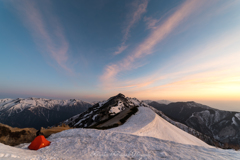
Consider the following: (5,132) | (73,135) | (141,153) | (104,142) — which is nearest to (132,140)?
(141,153)

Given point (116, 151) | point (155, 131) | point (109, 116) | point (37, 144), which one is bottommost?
point (109, 116)

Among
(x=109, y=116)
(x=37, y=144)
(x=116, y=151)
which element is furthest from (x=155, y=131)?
(x=109, y=116)

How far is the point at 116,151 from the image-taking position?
28.0ft

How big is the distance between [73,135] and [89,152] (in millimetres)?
5169

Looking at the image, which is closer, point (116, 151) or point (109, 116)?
point (116, 151)

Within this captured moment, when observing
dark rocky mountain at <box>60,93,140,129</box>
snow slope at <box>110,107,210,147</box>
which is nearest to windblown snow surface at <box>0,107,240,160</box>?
snow slope at <box>110,107,210,147</box>

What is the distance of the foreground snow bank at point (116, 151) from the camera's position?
7.62 meters

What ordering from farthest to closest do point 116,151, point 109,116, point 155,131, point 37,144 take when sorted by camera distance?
point 109,116 < point 155,131 < point 37,144 < point 116,151

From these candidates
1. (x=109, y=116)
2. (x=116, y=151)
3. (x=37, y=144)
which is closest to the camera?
(x=116, y=151)

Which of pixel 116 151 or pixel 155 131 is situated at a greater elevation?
pixel 116 151

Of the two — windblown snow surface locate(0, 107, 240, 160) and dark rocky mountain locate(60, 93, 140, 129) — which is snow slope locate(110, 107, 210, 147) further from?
windblown snow surface locate(0, 107, 240, 160)

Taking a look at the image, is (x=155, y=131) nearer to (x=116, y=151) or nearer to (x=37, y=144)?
(x=116, y=151)

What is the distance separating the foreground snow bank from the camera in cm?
762

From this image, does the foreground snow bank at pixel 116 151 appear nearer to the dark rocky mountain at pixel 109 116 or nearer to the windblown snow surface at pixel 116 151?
the windblown snow surface at pixel 116 151
